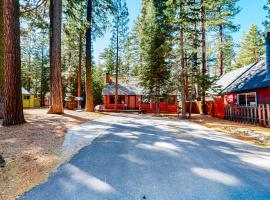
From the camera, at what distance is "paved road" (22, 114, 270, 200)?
352 centimetres

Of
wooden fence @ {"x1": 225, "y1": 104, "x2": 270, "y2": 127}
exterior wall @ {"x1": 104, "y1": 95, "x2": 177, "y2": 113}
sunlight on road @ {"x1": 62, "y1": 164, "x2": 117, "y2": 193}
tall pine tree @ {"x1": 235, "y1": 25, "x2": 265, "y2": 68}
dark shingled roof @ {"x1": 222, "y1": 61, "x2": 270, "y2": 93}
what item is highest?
tall pine tree @ {"x1": 235, "y1": 25, "x2": 265, "y2": 68}

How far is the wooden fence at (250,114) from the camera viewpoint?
39.8ft

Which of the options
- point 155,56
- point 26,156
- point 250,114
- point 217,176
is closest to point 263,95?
point 250,114

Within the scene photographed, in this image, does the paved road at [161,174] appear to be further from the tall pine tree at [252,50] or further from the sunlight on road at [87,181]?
the tall pine tree at [252,50]

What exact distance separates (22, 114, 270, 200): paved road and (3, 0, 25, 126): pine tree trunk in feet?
15.5

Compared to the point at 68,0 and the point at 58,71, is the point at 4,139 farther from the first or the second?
the point at 68,0

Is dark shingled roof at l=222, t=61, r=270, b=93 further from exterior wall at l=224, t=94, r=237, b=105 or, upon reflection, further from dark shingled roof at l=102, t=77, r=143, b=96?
dark shingled roof at l=102, t=77, r=143, b=96

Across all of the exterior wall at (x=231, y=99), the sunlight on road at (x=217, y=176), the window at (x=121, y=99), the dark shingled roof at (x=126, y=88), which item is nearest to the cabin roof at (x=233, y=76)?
the exterior wall at (x=231, y=99)

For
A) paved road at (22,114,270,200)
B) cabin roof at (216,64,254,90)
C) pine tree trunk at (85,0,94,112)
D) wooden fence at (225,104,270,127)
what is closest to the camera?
paved road at (22,114,270,200)

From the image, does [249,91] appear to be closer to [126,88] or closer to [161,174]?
[161,174]

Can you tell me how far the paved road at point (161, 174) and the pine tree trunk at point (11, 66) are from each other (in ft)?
15.5

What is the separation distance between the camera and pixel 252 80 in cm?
1589

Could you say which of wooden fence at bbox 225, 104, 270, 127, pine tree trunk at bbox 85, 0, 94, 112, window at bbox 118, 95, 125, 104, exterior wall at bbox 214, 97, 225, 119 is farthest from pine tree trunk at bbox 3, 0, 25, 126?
window at bbox 118, 95, 125, 104

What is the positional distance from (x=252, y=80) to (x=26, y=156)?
51.5 ft
